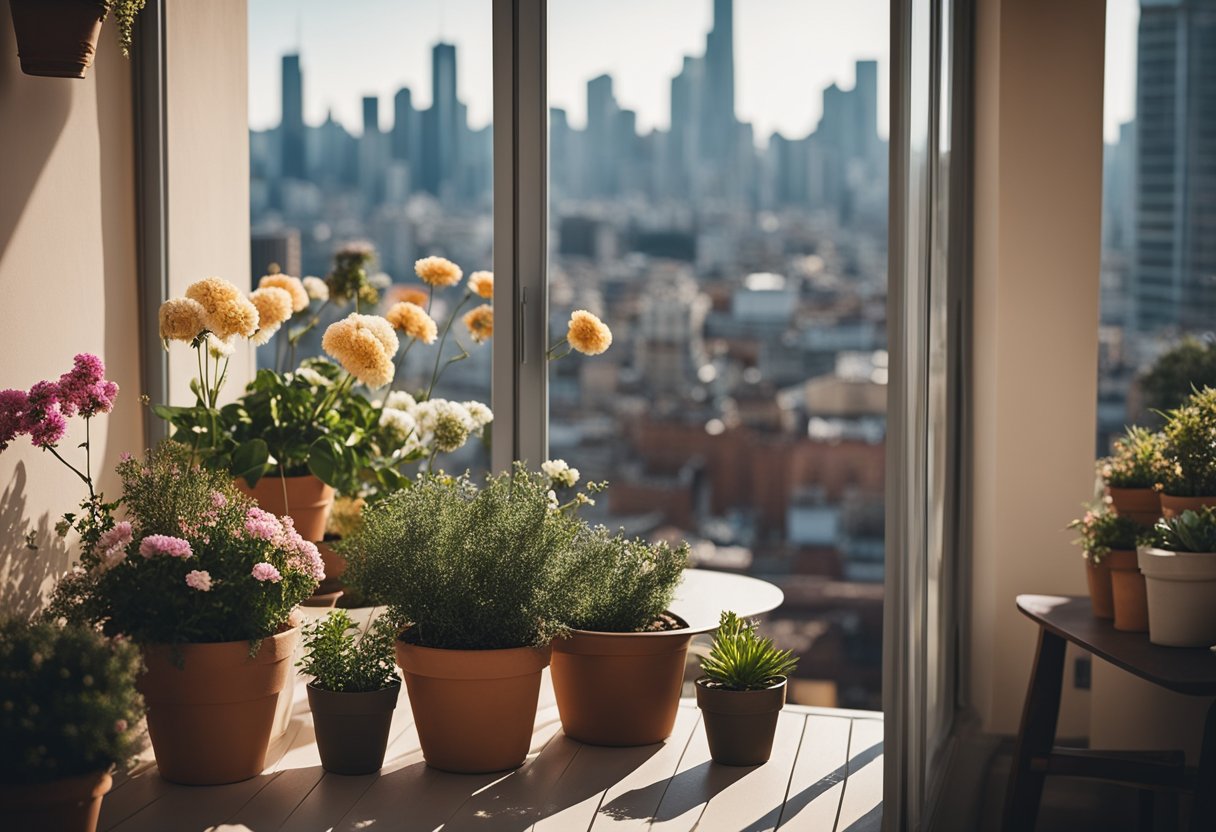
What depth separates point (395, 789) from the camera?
7.77ft

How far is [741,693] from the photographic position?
249 centimetres

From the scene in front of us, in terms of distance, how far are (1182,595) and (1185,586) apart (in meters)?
0.02

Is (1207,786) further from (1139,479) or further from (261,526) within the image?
(261,526)

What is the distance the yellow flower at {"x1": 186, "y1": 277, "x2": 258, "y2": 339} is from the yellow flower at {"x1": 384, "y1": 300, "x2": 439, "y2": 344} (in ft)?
1.64

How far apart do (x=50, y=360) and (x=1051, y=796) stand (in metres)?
2.62

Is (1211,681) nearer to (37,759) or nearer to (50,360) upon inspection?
(37,759)

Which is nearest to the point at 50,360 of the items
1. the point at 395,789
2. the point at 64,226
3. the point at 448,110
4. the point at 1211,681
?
the point at 64,226

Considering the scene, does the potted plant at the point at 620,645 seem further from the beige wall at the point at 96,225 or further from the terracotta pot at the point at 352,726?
the beige wall at the point at 96,225

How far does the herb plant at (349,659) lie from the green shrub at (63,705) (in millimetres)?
512

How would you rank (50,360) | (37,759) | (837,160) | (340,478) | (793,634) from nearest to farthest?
(37,759) < (50,360) < (340,478) < (837,160) < (793,634)

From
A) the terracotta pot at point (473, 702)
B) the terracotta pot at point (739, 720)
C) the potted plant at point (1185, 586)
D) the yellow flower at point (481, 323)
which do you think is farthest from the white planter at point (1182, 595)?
the yellow flower at point (481, 323)

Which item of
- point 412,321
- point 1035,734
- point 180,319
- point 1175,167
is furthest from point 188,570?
point 1175,167

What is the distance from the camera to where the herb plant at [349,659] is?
8.00ft

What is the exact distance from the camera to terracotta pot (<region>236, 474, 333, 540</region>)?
290cm
